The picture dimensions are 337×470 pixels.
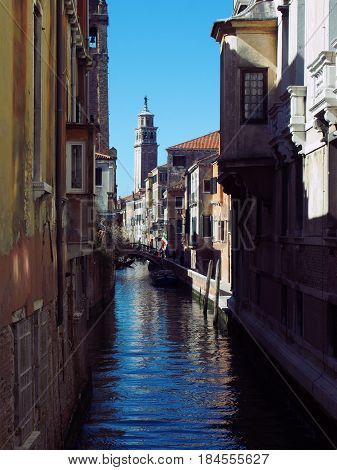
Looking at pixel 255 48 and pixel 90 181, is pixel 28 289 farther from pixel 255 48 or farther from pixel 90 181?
pixel 255 48

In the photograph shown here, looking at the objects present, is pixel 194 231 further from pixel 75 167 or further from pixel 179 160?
pixel 75 167

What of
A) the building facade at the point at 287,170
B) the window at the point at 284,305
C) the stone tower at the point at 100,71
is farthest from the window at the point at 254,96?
the stone tower at the point at 100,71

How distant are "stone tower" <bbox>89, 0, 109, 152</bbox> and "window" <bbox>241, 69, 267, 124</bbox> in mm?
44915

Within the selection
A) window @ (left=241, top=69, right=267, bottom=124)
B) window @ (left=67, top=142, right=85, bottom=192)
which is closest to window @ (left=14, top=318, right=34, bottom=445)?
window @ (left=67, top=142, right=85, bottom=192)

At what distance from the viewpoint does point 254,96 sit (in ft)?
64.1

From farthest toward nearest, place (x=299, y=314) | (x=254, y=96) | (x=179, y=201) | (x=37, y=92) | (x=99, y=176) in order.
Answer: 1. (x=179, y=201)
2. (x=99, y=176)
3. (x=254, y=96)
4. (x=299, y=314)
5. (x=37, y=92)

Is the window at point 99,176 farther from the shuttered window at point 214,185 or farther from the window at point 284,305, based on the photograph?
the window at point 284,305

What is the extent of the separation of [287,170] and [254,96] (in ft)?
9.71

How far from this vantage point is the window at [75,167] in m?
12.9

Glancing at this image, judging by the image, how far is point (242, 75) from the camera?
64.3ft

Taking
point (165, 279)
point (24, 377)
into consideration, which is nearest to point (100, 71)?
point (165, 279)

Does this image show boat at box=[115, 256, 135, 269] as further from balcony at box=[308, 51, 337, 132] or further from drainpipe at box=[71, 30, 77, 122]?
balcony at box=[308, 51, 337, 132]

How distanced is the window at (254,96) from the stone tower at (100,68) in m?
44.9

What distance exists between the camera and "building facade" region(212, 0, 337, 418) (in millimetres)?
12898
